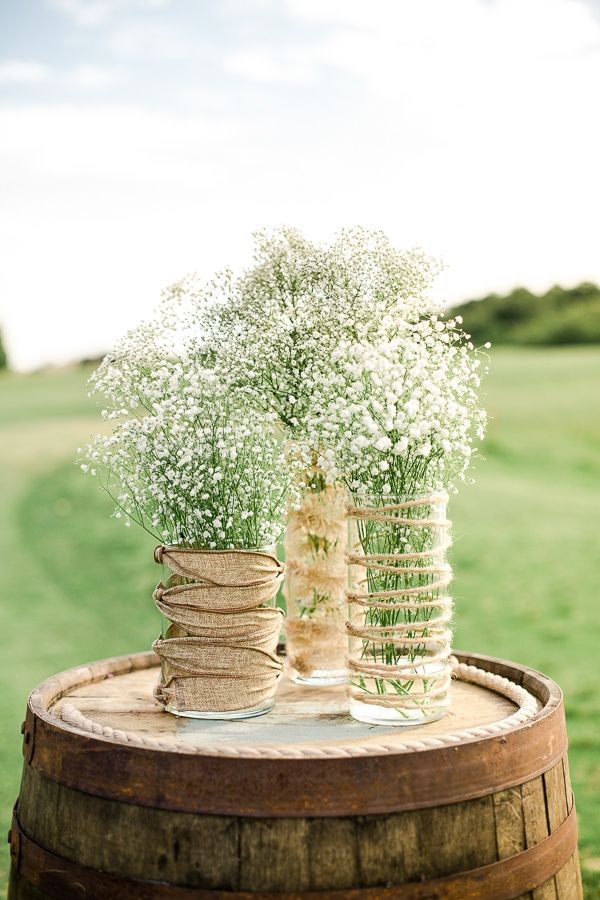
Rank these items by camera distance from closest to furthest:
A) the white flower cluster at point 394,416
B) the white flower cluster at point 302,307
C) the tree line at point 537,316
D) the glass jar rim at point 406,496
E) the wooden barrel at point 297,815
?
the wooden barrel at point 297,815
the white flower cluster at point 394,416
the glass jar rim at point 406,496
the white flower cluster at point 302,307
the tree line at point 537,316

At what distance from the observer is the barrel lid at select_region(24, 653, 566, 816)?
2146mm

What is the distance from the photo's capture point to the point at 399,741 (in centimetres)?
245

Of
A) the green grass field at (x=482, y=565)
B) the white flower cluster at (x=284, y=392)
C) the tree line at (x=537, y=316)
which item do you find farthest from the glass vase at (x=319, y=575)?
the tree line at (x=537, y=316)

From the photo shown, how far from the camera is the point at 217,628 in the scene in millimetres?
2730

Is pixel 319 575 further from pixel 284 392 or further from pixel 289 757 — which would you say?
pixel 289 757

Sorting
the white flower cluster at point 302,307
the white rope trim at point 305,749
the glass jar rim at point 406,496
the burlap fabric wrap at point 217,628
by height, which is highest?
the white flower cluster at point 302,307

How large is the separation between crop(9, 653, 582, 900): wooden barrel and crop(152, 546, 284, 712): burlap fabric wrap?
9.1 inches

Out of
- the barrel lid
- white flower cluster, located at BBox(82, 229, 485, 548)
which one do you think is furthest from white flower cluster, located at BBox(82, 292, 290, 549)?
the barrel lid

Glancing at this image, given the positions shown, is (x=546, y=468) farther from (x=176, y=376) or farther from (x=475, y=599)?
(x=176, y=376)

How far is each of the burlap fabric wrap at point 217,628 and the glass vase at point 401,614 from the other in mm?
278

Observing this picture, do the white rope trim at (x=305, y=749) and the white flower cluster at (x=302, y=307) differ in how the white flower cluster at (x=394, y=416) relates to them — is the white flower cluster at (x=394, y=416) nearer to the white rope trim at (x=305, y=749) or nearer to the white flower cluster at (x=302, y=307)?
the white flower cluster at (x=302, y=307)

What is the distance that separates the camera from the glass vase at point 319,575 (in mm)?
3109

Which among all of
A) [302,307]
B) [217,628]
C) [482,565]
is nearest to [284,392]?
[302,307]

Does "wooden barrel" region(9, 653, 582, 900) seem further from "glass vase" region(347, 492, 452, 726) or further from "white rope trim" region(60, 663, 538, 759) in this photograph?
"glass vase" region(347, 492, 452, 726)
